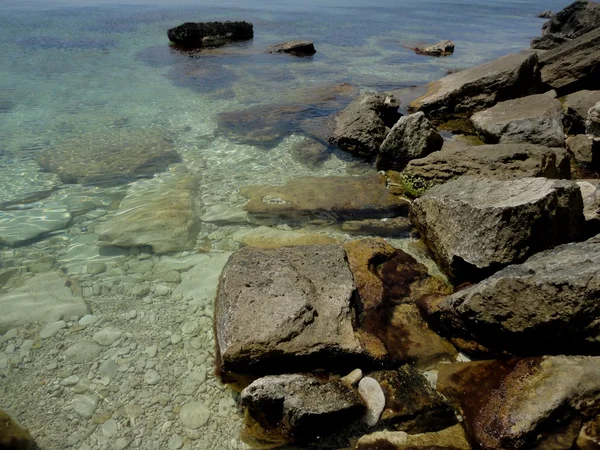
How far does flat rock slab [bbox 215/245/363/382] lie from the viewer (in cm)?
358

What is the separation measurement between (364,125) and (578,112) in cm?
469

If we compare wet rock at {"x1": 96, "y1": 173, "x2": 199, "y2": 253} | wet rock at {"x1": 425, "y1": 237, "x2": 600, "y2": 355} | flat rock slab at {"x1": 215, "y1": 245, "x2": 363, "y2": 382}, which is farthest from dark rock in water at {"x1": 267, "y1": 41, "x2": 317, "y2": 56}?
wet rock at {"x1": 425, "y1": 237, "x2": 600, "y2": 355}

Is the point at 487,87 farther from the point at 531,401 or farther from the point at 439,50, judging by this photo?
the point at 439,50

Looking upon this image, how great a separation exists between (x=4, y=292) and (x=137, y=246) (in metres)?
1.70

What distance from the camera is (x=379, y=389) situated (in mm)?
3496

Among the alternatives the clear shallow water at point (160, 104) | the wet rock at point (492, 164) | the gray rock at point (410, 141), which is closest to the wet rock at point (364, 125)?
the clear shallow water at point (160, 104)

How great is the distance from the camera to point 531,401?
10.1 feet

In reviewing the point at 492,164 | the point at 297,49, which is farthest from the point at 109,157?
the point at 297,49

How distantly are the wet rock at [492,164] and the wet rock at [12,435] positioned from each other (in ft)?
20.4

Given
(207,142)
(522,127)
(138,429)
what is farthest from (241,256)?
(522,127)

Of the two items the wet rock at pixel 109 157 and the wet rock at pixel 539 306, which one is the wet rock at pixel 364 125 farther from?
the wet rock at pixel 539 306

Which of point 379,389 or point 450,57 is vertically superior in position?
point 450,57

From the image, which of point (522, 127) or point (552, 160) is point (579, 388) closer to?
point (552, 160)

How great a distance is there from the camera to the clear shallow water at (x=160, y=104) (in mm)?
6234
